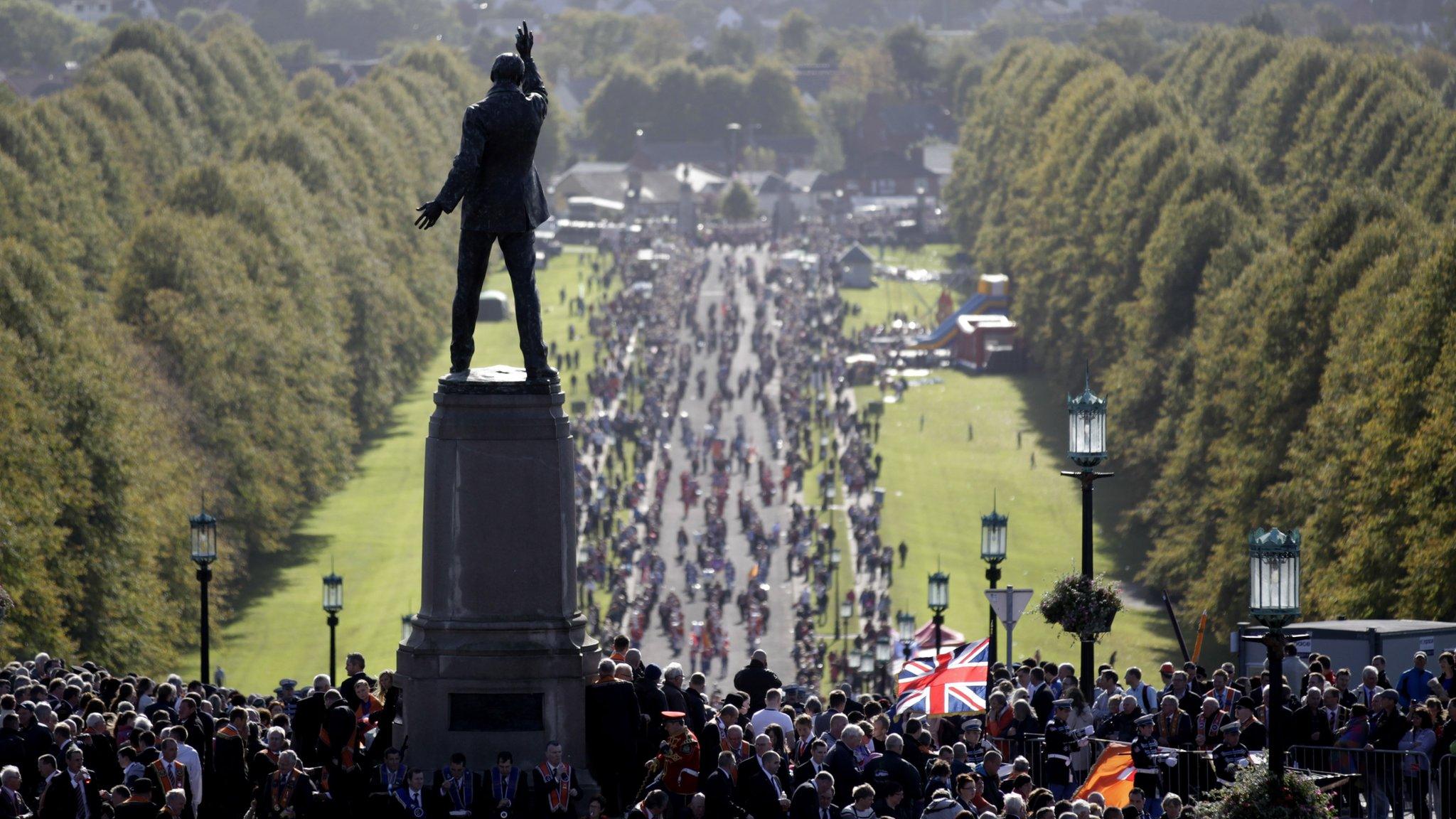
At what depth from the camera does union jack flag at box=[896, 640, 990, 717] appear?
109ft

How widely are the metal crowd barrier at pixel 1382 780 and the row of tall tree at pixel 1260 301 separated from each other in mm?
20059

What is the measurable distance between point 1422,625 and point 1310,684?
28.0 feet

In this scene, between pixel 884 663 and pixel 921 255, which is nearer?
pixel 884 663

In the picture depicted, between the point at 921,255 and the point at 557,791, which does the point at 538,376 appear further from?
the point at 921,255

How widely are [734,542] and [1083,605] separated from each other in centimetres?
5261

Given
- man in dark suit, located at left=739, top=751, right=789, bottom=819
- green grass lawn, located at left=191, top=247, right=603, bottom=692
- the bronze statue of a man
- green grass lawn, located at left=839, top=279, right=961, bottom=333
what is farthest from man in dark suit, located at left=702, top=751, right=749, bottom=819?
green grass lawn, located at left=839, top=279, right=961, bottom=333

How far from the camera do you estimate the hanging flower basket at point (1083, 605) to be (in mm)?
30953

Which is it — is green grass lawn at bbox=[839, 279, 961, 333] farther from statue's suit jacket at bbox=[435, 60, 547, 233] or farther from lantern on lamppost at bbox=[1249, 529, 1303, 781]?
lantern on lamppost at bbox=[1249, 529, 1303, 781]

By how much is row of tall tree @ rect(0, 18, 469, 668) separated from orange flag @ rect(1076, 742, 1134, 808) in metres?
26.9

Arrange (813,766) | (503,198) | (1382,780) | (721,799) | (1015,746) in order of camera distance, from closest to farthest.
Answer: (721,799), (503,198), (813,766), (1382,780), (1015,746)

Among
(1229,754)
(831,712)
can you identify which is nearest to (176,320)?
(831,712)

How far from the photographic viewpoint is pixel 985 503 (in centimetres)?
8619

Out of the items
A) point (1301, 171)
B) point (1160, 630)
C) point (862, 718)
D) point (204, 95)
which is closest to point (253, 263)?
point (1160, 630)

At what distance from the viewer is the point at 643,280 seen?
148 m
